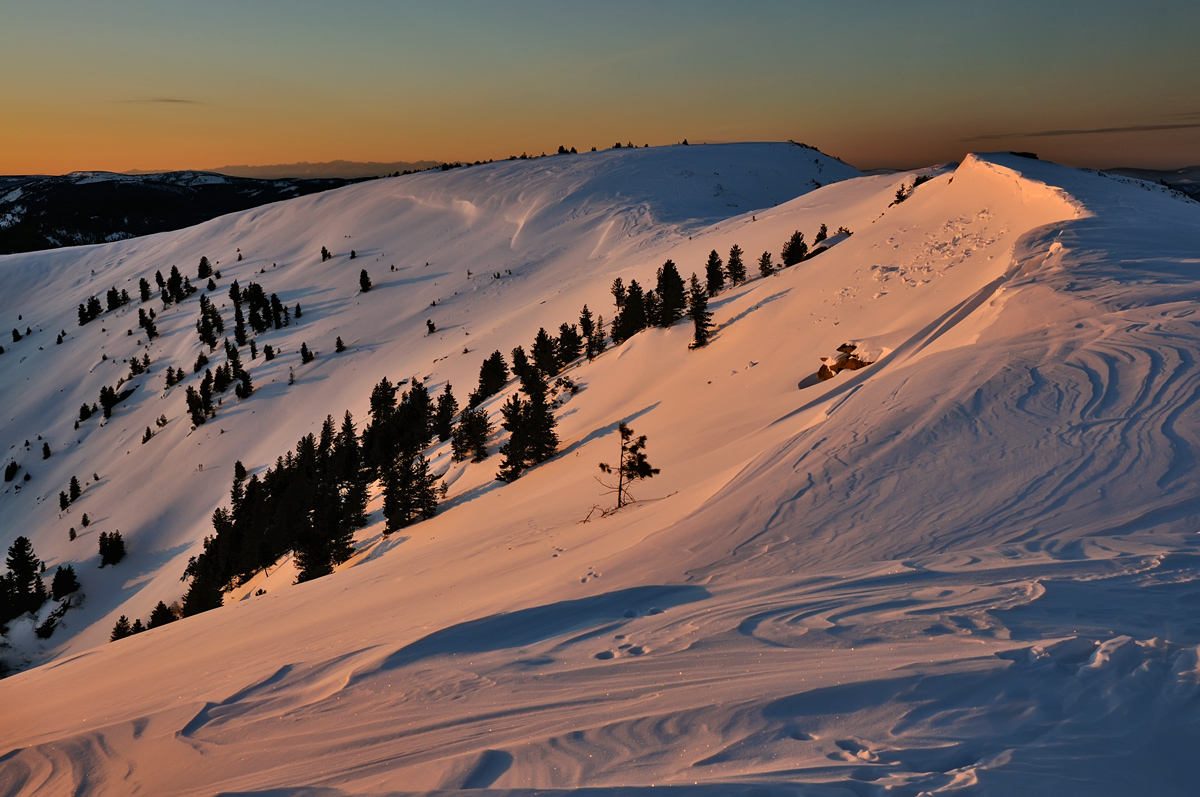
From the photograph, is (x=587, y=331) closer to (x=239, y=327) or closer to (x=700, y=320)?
(x=700, y=320)

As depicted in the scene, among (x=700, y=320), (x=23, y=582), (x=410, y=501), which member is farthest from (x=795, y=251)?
(x=23, y=582)

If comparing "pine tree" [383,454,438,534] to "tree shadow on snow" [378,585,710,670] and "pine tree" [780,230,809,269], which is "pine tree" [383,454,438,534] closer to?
"tree shadow on snow" [378,585,710,670]

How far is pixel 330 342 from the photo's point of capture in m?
66.4

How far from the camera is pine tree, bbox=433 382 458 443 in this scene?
35131 mm

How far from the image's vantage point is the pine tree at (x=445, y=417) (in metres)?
35.1

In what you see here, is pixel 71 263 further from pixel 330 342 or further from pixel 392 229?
pixel 330 342

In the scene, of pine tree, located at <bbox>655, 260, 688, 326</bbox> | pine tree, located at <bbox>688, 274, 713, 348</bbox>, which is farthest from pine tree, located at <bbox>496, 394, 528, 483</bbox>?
pine tree, located at <bbox>655, 260, 688, 326</bbox>

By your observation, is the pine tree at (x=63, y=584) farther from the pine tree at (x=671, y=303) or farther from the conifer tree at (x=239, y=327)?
the pine tree at (x=671, y=303)

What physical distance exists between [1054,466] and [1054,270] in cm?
846

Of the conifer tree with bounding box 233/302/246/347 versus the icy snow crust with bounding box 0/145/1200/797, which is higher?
the conifer tree with bounding box 233/302/246/347

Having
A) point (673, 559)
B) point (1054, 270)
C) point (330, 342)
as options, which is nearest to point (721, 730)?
point (673, 559)

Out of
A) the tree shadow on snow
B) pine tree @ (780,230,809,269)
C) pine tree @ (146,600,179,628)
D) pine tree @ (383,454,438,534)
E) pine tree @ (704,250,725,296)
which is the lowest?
pine tree @ (146,600,179,628)

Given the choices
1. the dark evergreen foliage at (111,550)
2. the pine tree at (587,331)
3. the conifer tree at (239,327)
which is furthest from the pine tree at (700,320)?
the conifer tree at (239,327)

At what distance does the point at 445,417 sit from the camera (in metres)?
36.0
